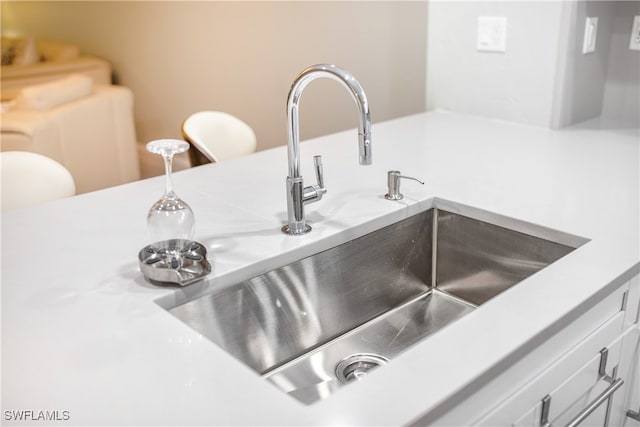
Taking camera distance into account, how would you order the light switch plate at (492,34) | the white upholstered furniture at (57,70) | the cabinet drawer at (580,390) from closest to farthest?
the cabinet drawer at (580,390)
the light switch plate at (492,34)
the white upholstered furniture at (57,70)

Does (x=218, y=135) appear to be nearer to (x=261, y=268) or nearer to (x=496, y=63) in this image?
(x=496, y=63)

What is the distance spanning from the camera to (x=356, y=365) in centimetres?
121

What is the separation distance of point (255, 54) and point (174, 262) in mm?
2651

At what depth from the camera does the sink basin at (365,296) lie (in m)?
1.11

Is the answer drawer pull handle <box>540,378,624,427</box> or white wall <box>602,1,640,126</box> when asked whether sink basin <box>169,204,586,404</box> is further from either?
white wall <box>602,1,640,126</box>

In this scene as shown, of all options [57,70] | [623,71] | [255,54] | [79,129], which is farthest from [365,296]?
[57,70]

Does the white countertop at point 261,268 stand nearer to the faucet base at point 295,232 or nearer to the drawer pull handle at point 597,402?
the faucet base at point 295,232

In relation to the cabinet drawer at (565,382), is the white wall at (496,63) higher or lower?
higher

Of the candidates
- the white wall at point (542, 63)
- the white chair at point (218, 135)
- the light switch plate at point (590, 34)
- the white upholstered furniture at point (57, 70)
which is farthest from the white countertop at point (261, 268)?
the white upholstered furniture at point (57, 70)

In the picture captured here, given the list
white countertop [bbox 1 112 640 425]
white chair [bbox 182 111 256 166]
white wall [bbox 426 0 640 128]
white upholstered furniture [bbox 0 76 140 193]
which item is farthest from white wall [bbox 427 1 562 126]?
white upholstered furniture [bbox 0 76 140 193]

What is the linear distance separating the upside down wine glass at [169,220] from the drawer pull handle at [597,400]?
0.62m

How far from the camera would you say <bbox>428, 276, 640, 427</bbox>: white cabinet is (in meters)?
0.84

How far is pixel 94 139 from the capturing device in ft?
13.3

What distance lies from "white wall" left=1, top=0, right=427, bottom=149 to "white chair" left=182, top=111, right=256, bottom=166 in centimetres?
82
